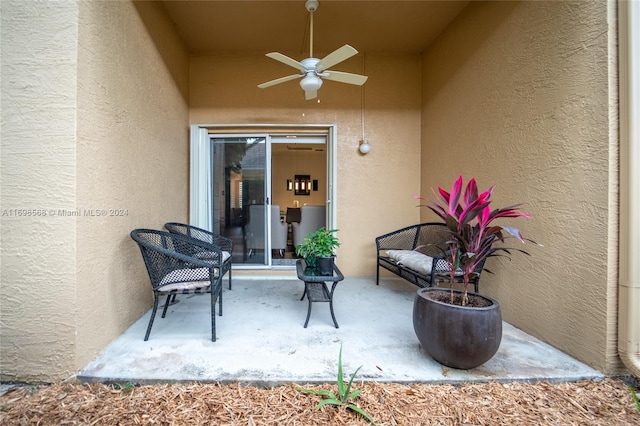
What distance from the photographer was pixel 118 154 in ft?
6.34

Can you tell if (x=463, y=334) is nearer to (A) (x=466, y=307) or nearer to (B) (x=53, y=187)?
(A) (x=466, y=307)

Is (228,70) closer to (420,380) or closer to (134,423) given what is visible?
(134,423)

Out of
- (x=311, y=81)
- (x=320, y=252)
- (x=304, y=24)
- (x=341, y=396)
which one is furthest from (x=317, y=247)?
(x=304, y=24)

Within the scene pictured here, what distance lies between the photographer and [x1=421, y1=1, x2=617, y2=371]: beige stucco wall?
1557 millimetres

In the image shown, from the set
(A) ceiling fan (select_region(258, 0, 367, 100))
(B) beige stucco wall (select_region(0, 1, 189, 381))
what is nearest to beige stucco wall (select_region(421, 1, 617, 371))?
(A) ceiling fan (select_region(258, 0, 367, 100))

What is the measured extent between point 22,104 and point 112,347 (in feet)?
5.43

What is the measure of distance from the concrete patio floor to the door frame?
1.42 meters

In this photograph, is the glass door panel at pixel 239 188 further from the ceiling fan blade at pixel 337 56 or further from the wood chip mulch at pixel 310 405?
the wood chip mulch at pixel 310 405

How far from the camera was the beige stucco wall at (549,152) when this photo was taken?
156 cm

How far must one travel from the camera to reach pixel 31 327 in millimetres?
1483

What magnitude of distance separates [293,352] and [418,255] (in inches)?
68.9

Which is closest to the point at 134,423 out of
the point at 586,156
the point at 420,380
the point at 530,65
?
the point at 420,380

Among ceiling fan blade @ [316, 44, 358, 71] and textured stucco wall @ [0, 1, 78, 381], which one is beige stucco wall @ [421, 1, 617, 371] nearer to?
ceiling fan blade @ [316, 44, 358, 71]

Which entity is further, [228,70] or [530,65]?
[228,70]
